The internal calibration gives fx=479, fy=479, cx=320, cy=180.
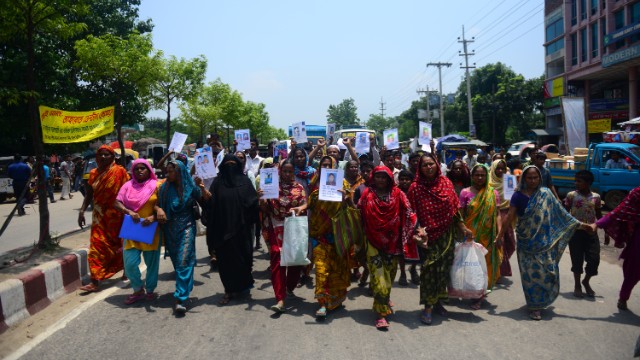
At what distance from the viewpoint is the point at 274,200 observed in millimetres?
5367

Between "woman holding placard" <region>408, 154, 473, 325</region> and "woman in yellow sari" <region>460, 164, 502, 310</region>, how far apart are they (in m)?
0.41

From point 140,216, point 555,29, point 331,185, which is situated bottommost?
point 140,216

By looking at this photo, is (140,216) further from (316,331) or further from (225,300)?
(316,331)

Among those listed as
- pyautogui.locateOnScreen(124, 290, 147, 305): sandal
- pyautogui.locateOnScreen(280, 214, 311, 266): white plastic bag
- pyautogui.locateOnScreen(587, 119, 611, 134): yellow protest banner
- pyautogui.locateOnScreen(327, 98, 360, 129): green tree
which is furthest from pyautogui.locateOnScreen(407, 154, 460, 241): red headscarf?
pyautogui.locateOnScreen(327, 98, 360, 129): green tree

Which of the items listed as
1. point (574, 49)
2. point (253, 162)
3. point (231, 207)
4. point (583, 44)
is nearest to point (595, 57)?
point (583, 44)

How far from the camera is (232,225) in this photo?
5.31 metres

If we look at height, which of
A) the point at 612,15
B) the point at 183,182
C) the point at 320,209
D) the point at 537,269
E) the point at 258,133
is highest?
the point at 612,15

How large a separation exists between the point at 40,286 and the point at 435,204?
438 cm

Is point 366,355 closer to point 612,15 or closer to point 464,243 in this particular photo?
point 464,243

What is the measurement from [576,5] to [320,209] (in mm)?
33943

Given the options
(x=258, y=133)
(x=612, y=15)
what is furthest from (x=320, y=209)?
(x=258, y=133)

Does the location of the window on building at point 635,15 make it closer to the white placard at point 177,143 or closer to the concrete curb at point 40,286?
the white placard at point 177,143

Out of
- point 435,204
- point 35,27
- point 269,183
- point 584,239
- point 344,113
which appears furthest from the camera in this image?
point 344,113

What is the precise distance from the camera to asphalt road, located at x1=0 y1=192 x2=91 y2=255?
9351 mm
